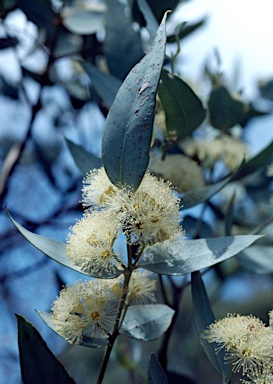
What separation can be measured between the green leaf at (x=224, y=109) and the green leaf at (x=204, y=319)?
1.81 ft

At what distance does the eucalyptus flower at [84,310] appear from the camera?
2.56ft

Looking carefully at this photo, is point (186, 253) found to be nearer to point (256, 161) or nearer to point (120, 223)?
point (120, 223)

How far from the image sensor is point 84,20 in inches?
62.5

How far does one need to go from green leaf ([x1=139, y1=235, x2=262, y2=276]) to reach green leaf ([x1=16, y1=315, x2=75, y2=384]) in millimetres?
180

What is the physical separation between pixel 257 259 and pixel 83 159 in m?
0.44

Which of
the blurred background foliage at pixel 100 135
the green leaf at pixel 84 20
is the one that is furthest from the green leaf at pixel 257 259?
the green leaf at pixel 84 20

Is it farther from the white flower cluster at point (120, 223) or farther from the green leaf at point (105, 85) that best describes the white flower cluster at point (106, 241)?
the green leaf at point (105, 85)

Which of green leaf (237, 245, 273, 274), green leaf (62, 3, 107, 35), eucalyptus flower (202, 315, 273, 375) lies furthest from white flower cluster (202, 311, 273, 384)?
green leaf (62, 3, 107, 35)

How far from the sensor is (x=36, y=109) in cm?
157

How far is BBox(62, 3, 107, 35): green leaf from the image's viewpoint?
1.57 m

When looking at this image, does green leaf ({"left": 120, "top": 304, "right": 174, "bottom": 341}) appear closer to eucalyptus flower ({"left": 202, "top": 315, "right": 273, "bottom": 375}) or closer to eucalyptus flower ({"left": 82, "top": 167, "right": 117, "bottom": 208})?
eucalyptus flower ({"left": 202, "top": 315, "right": 273, "bottom": 375})

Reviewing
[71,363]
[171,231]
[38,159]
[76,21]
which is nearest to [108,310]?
[171,231]

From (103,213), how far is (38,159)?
143 cm

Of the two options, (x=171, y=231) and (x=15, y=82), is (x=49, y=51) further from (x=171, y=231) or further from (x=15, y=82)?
(x=171, y=231)
